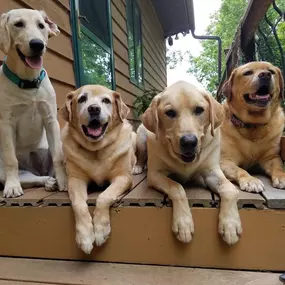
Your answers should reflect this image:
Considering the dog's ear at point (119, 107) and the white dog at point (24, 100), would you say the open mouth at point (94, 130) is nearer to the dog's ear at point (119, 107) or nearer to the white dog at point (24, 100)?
the dog's ear at point (119, 107)

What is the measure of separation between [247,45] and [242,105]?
1041 mm

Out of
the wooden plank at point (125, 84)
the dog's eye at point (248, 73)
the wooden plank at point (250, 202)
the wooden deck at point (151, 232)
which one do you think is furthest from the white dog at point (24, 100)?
the wooden plank at point (125, 84)

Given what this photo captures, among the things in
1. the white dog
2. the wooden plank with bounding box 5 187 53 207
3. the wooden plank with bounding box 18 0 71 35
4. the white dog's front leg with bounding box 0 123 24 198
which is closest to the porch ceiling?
the wooden plank with bounding box 18 0 71 35

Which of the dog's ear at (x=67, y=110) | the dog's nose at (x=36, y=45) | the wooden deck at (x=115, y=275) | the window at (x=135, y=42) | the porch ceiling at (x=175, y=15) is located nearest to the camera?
the wooden deck at (x=115, y=275)

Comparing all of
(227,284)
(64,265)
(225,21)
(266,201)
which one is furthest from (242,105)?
(225,21)

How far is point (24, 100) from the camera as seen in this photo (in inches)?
74.7

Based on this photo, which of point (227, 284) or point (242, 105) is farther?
point (242, 105)

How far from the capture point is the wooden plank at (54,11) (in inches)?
101

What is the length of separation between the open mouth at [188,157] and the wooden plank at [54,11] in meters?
1.80

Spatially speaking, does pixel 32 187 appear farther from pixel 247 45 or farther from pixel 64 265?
pixel 247 45

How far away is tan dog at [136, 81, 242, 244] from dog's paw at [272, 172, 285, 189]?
317mm

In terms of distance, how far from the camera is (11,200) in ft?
5.69

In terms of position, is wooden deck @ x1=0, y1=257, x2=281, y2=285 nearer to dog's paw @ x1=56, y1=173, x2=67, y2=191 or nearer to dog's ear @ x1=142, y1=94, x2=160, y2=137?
dog's paw @ x1=56, y1=173, x2=67, y2=191

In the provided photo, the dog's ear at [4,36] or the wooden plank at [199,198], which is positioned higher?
the dog's ear at [4,36]
